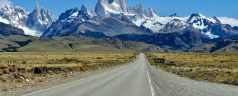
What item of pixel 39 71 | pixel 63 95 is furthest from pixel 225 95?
pixel 39 71

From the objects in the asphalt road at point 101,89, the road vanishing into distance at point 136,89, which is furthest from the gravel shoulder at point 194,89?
the asphalt road at point 101,89

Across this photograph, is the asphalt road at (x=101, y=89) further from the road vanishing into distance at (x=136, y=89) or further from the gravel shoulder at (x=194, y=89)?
the gravel shoulder at (x=194, y=89)

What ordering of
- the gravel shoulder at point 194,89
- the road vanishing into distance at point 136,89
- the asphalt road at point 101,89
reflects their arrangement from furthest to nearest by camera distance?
1. the gravel shoulder at point 194,89
2. the road vanishing into distance at point 136,89
3. the asphalt road at point 101,89

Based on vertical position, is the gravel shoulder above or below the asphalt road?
below

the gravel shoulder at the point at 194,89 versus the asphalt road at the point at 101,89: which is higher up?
the asphalt road at the point at 101,89

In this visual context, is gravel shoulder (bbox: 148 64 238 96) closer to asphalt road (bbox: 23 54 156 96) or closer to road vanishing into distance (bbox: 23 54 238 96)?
road vanishing into distance (bbox: 23 54 238 96)

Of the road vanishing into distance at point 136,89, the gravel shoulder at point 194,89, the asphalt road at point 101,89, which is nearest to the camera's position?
the asphalt road at point 101,89

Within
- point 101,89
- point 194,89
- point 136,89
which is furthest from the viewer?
point 194,89

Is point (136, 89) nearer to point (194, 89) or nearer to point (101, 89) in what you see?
point (101, 89)

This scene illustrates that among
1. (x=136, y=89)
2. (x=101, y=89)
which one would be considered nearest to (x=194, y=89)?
(x=136, y=89)

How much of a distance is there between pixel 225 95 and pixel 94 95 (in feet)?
31.6

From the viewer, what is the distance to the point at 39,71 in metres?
70.3

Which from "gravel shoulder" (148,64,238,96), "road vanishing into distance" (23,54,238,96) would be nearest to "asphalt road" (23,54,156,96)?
"road vanishing into distance" (23,54,238,96)

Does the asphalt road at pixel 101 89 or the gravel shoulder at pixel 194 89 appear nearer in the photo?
the asphalt road at pixel 101 89
